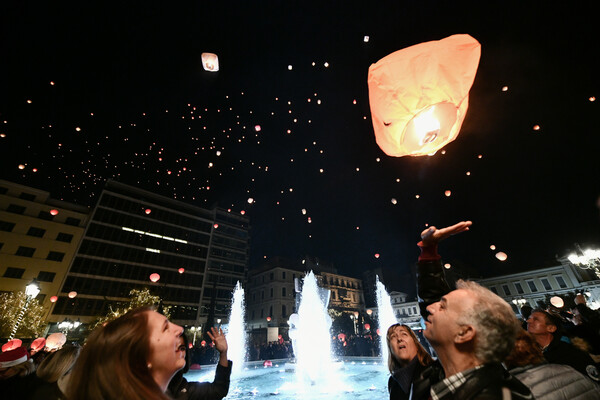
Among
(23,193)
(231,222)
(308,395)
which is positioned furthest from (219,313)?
(308,395)

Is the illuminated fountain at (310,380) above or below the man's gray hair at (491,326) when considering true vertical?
below

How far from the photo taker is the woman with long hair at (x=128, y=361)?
120 centimetres

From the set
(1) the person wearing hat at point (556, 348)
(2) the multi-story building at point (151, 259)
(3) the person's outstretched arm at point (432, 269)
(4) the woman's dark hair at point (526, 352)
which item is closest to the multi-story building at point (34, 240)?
(2) the multi-story building at point (151, 259)

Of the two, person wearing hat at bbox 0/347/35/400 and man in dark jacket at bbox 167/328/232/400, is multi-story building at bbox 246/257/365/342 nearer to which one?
person wearing hat at bbox 0/347/35/400

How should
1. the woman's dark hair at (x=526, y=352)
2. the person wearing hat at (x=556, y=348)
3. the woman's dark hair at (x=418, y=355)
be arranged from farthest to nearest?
the person wearing hat at (x=556, y=348) < the woman's dark hair at (x=418, y=355) < the woman's dark hair at (x=526, y=352)

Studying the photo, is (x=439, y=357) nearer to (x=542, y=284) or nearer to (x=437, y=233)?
(x=437, y=233)

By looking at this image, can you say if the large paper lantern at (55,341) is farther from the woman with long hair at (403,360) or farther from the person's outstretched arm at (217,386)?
the woman with long hair at (403,360)

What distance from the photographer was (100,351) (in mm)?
1277

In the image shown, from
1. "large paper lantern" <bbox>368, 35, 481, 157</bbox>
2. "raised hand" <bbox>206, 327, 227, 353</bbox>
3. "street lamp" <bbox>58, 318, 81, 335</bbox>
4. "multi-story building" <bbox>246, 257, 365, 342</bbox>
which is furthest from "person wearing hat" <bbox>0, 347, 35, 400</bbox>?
"multi-story building" <bbox>246, 257, 365, 342</bbox>

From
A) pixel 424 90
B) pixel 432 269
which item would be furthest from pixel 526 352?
pixel 424 90

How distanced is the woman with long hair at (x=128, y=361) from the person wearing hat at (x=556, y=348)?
13.6ft

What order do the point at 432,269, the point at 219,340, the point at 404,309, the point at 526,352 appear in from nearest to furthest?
the point at 526,352 < the point at 432,269 < the point at 219,340 < the point at 404,309

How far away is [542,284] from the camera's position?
45812mm

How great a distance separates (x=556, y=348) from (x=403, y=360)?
2.05 metres
